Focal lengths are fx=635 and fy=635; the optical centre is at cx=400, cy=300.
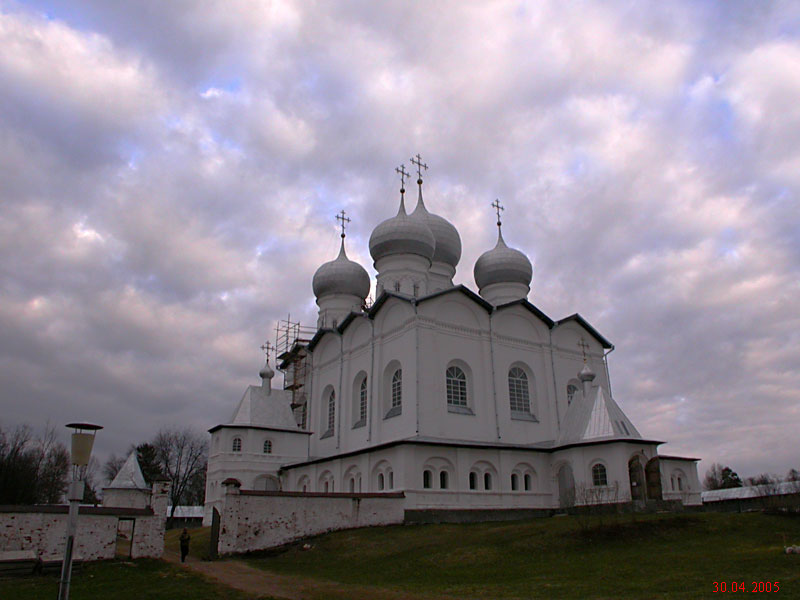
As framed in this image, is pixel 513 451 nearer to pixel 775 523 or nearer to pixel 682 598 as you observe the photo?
pixel 775 523

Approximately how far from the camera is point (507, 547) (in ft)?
45.8

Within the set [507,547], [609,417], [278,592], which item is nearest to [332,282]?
[609,417]

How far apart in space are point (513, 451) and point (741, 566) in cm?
1282

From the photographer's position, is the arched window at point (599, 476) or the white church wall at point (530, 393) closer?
the arched window at point (599, 476)

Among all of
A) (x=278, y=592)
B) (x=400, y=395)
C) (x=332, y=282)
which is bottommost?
(x=278, y=592)

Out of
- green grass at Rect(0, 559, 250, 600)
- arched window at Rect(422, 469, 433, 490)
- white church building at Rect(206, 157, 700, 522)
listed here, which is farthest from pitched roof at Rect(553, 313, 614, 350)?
green grass at Rect(0, 559, 250, 600)

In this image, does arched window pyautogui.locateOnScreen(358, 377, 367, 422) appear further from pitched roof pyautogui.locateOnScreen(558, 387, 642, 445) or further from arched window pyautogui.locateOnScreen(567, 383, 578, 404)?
arched window pyautogui.locateOnScreen(567, 383, 578, 404)

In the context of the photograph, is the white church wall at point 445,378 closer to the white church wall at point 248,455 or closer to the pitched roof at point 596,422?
the pitched roof at point 596,422

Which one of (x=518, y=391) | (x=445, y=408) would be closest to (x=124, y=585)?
(x=445, y=408)

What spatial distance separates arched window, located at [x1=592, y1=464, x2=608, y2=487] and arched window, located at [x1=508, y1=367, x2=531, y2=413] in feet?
13.4

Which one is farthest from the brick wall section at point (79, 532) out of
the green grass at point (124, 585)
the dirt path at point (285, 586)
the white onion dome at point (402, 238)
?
the white onion dome at point (402, 238)

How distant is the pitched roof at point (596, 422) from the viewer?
2144 centimetres

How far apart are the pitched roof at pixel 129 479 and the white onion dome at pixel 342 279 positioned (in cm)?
1241

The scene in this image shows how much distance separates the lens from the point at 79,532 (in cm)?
1462
